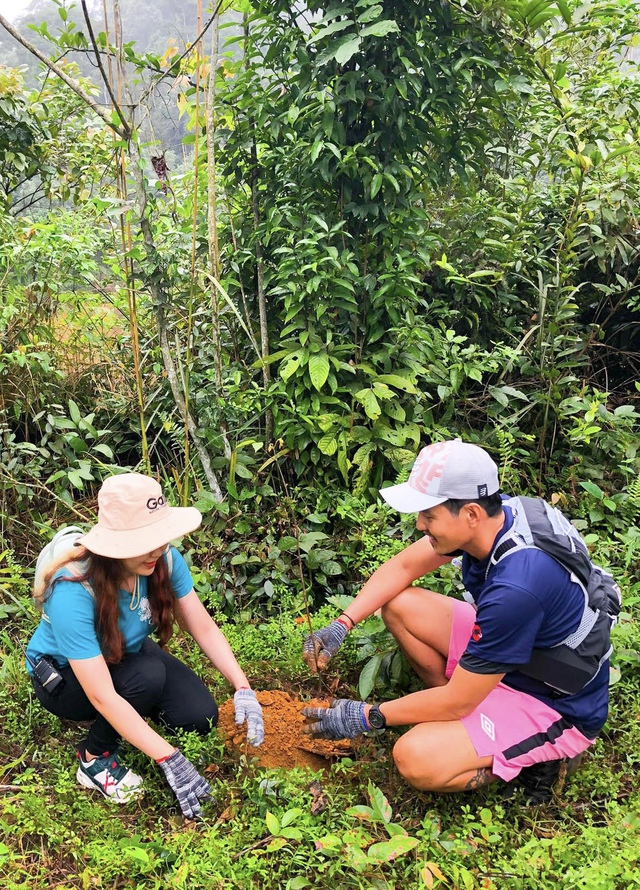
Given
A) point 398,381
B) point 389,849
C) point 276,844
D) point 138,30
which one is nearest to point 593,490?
point 398,381

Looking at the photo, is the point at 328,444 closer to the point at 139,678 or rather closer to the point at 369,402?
the point at 369,402

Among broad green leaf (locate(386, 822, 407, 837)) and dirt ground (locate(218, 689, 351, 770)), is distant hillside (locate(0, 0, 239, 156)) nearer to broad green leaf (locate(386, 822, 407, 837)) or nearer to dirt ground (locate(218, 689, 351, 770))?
dirt ground (locate(218, 689, 351, 770))

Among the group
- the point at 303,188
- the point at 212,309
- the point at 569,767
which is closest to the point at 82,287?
the point at 212,309

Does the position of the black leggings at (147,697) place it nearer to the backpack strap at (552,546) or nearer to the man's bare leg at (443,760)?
the man's bare leg at (443,760)

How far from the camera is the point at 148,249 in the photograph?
8.53ft

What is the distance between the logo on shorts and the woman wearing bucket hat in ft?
2.33

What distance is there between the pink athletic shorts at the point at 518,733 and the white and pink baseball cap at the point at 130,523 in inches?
42.5

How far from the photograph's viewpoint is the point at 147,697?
2.13 meters

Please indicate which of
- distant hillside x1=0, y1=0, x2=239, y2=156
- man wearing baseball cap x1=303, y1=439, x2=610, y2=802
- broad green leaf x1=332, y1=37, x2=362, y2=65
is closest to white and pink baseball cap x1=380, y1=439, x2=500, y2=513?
→ man wearing baseball cap x1=303, y1=439, x2=610, y2=802

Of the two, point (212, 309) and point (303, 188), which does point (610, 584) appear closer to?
point (212, 309)

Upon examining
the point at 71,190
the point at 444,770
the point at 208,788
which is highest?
the point at 71,190

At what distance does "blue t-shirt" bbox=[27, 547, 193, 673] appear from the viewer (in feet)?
6.18

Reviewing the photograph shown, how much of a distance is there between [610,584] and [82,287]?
3206 millimetres

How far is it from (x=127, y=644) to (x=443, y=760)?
1.07 meters
